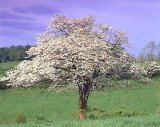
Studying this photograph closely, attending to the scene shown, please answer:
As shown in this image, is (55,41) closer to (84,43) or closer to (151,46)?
(84,43)

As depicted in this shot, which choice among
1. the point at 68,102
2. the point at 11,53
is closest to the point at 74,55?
the point at 68,102

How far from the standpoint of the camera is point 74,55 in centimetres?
2912

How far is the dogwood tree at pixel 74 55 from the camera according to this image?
29078mm

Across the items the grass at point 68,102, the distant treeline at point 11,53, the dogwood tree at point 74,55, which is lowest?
the grass at point 68,102

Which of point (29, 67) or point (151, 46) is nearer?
point (29, 67)

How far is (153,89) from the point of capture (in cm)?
6744

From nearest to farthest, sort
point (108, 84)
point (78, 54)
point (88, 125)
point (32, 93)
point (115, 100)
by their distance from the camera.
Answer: point (88, 125)
point (78, 54)
point (108, 84)
point (115, 100)
point (32, 93)

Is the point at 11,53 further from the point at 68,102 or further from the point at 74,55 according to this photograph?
the point at 74,55

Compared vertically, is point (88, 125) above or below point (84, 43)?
below

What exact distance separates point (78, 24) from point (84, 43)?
1693 mm

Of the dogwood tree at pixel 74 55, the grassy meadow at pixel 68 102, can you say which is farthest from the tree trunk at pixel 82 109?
the grassy meadow at pixel 68 102

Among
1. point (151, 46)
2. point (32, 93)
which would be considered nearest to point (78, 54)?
point (32, 93)

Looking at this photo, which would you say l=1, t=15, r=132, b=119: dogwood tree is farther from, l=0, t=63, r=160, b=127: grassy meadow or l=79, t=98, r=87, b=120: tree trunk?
l=0, t=63, r=160, b=127: grassy meadow

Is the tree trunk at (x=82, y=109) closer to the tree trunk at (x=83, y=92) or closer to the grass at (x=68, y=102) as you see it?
the tree trunk at (x=83, y=92)
